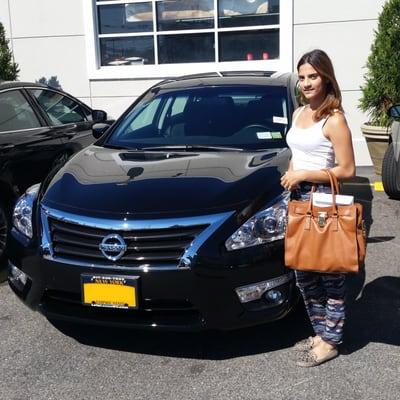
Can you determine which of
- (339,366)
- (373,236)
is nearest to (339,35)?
(373,236)

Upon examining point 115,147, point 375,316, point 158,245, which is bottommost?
point 375,316

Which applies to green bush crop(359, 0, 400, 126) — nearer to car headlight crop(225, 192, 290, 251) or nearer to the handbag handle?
car headlight crop(225, 192, 290, 251)

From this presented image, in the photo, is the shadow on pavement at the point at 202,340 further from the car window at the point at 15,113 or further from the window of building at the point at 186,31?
the window of building at the point at 186,31

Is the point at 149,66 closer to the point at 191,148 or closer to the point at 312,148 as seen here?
the point at 191,148

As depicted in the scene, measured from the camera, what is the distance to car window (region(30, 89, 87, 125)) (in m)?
5.74

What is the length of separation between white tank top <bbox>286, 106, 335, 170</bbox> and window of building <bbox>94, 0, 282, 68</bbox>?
6274mm

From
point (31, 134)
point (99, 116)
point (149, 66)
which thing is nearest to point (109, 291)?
point (31, 134)

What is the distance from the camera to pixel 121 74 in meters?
9.50

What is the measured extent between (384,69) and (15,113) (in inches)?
199

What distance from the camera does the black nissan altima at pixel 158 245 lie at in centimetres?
296

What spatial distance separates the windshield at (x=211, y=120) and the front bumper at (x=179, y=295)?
1297 mm

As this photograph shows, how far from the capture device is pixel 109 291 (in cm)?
299

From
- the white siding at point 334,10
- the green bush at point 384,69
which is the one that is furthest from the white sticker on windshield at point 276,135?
the white siding at point 334,10

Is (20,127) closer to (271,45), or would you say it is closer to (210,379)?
(210,379)
